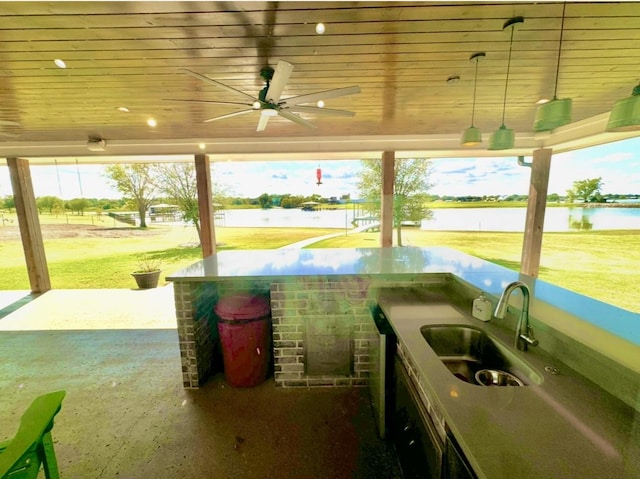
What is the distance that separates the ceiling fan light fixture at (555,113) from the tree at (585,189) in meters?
3.88

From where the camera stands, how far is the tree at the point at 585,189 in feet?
13.2

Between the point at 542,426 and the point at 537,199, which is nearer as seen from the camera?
the point at 542,426

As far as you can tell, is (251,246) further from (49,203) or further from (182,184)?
(49,203)

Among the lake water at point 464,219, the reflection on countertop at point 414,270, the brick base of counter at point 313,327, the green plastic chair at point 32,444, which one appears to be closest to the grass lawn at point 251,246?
the lake water at point 464,219

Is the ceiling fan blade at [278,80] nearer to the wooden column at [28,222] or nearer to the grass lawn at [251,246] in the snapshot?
the grass lawn at [251,246]

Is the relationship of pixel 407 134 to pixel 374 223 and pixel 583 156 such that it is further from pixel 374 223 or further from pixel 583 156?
pixel 583 156

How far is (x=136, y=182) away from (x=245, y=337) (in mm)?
5127

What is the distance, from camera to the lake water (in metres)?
4.30

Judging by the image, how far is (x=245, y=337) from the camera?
2121 mm

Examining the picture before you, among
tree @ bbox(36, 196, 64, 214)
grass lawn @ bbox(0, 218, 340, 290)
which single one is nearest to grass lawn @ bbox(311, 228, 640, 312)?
grass lawn @ bbox(0, 218, 340, 290)

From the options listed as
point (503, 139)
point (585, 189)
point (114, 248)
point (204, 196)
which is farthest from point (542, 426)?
point (114, 248)

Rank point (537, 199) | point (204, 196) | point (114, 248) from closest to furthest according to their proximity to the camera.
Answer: point (537, 199) → point (204, 196) → point (114, 248)

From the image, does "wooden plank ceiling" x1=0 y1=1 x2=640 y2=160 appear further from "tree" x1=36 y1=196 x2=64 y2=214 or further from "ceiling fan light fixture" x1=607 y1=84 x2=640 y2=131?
"tree" x1=36 y1=196 x2=64 y2=214

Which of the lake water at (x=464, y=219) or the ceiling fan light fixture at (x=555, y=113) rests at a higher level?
the ceiling fan light fixture at (x=555, y=113)
